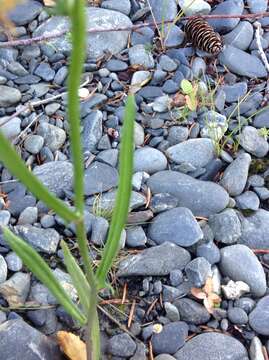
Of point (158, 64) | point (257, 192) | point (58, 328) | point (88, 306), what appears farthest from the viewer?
point (158, 64)

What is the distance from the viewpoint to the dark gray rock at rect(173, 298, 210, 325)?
1492 millimetres

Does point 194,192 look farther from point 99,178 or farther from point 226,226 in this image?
point 99,178

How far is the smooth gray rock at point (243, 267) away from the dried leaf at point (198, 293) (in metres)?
0.10

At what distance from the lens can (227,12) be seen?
2.24m

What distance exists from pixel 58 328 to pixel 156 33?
108 centimetres

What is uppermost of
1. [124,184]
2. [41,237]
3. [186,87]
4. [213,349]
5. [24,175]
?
[24,175]

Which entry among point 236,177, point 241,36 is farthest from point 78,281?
point 241,36

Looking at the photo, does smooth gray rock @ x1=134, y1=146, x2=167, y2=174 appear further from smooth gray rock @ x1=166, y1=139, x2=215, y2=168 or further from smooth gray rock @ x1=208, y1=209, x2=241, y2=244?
smooth gray rock @ x1=208, y1=209, x2=241, y2=244

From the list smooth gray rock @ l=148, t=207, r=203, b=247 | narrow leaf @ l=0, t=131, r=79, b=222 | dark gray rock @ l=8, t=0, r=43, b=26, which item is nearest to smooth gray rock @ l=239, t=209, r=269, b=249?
smooth gray rock @ l=148, t=207, r=203, b=247

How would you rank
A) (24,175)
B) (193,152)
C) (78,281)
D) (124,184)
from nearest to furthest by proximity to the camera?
(24,175), (124,184), (78,281), (193,152)

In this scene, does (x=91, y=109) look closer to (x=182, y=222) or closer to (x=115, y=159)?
(x=115, y=159)

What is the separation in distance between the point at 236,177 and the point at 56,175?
1.53 ft

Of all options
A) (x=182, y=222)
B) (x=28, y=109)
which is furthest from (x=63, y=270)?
(x=28, y=109)

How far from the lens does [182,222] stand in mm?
1643
